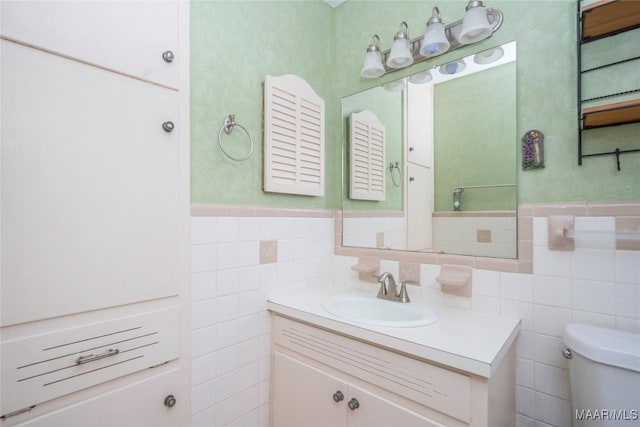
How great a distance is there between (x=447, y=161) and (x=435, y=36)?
0.56 m

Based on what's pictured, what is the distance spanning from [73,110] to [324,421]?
1.42 metres

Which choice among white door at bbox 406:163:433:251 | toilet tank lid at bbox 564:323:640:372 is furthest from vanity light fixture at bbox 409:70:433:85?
toilet tank lid at bbox 564:323:640:372

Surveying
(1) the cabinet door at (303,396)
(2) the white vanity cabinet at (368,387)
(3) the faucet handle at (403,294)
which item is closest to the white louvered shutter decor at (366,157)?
(3) the faucet handle at (403,294)

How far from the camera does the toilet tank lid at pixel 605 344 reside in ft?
2.82

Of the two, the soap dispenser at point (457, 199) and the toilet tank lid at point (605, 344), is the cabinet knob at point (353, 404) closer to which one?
the toilet tank lid at point (605, 344)

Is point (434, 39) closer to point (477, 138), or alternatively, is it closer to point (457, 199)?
point (477, 138)

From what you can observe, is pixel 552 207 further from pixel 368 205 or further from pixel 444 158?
pixel 368 205

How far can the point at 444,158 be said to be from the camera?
1.47 m

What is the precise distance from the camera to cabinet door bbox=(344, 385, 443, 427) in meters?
0.99

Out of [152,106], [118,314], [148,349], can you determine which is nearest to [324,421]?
[148,349]

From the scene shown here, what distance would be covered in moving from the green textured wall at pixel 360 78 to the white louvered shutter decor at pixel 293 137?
0.05 meters

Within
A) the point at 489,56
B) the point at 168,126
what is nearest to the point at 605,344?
the point at 489,56

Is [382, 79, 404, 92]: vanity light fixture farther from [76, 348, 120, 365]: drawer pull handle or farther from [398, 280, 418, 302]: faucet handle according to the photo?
[76, 348, 120, 365]: drawer pull handle

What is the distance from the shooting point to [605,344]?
3.01 ft
